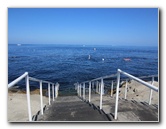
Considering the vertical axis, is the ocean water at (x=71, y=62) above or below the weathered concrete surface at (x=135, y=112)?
above

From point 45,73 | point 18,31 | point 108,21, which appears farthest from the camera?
point 45,73

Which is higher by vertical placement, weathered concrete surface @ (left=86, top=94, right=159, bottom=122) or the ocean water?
the ocean water

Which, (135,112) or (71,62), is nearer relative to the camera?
(135,112)

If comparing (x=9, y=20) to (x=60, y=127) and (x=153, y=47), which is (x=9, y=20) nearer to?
(x=60, y=127)

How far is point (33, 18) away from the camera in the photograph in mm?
3523

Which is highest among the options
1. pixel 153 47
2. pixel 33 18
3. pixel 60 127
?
pixel 33 18

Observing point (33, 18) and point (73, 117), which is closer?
point (73, 117)

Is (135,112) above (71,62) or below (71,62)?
below

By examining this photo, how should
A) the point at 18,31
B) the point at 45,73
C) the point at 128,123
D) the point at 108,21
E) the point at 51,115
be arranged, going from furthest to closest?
the point at 45,73
the point at 108,21
the point at 18,31
the point at 51,115
the point at 128,123

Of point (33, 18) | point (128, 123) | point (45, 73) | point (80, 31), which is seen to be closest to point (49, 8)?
point (33, 18)

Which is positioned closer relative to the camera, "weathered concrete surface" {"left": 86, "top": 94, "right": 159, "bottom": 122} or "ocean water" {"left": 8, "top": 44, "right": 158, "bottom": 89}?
"weathered concrete surface" {"left": 86, "top": 94, "right": 159, "bottom": 122}

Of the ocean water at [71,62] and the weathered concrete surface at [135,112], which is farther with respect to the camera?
the ocean water at [71,62]
